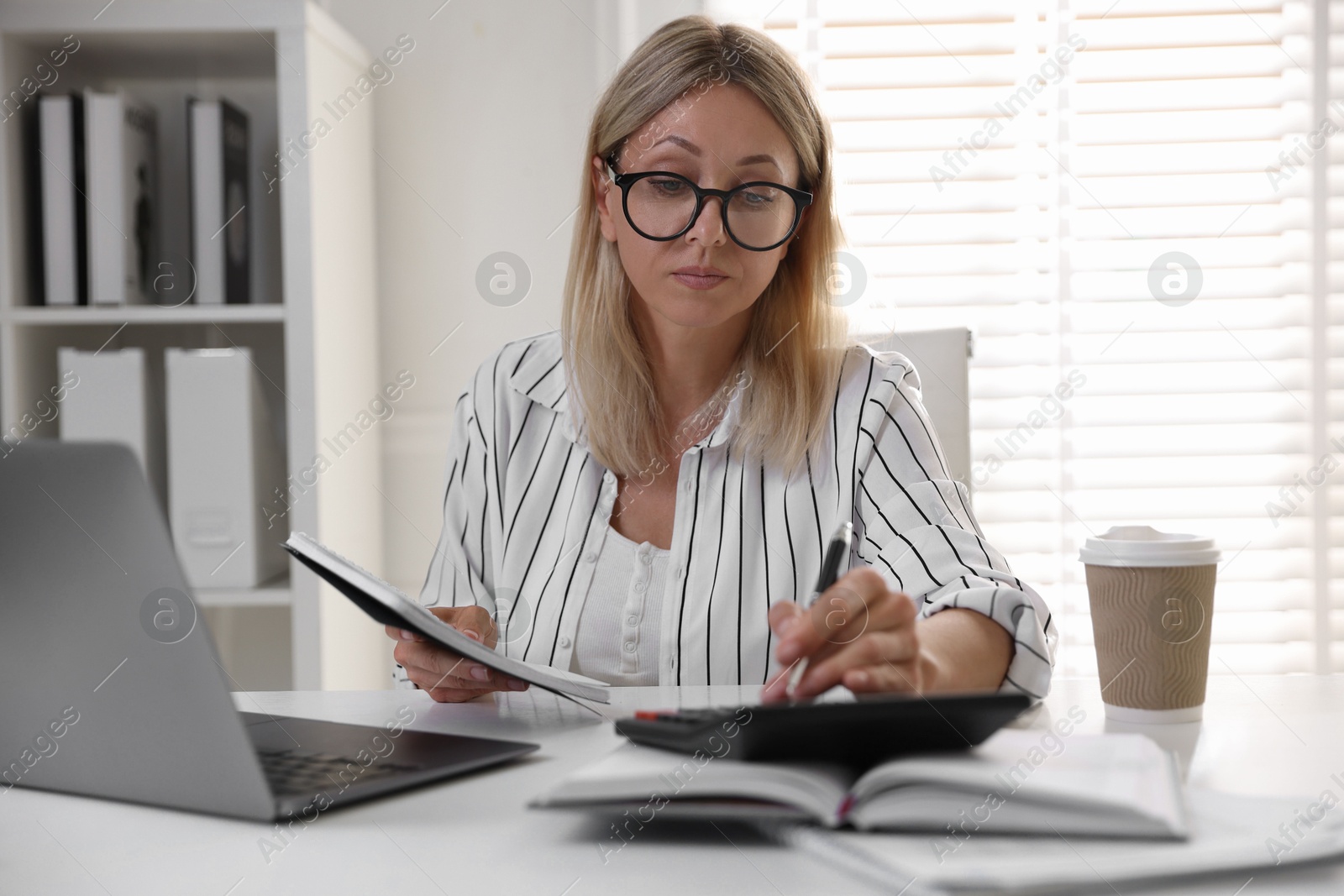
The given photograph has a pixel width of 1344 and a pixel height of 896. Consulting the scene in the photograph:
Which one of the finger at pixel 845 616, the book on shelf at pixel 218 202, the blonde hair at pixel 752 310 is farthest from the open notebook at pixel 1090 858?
the book on shelf at pixel 218 202

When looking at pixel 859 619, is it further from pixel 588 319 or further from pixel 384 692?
pixel 588 319

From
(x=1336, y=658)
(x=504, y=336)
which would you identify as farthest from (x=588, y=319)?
(x=1336, y=658)

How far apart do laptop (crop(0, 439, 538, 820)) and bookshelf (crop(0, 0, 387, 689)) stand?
109 cm

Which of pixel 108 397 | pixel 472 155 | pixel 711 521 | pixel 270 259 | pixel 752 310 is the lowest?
pixel 711 521

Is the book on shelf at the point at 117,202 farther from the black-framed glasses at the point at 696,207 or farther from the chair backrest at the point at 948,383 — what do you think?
the chair backrest at the point at 948,383

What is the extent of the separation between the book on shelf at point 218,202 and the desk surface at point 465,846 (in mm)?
1213

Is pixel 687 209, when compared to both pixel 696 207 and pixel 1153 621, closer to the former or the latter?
pixel 696 207

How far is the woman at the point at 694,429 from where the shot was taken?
1.12m

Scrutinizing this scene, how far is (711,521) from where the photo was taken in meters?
1.17

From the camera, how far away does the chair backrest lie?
1282 millimetres

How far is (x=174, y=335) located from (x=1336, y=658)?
7.22 ft

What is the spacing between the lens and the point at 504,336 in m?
2.00

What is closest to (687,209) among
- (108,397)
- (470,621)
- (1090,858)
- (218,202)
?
(470,621)

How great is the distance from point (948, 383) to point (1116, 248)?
889 millimetres
